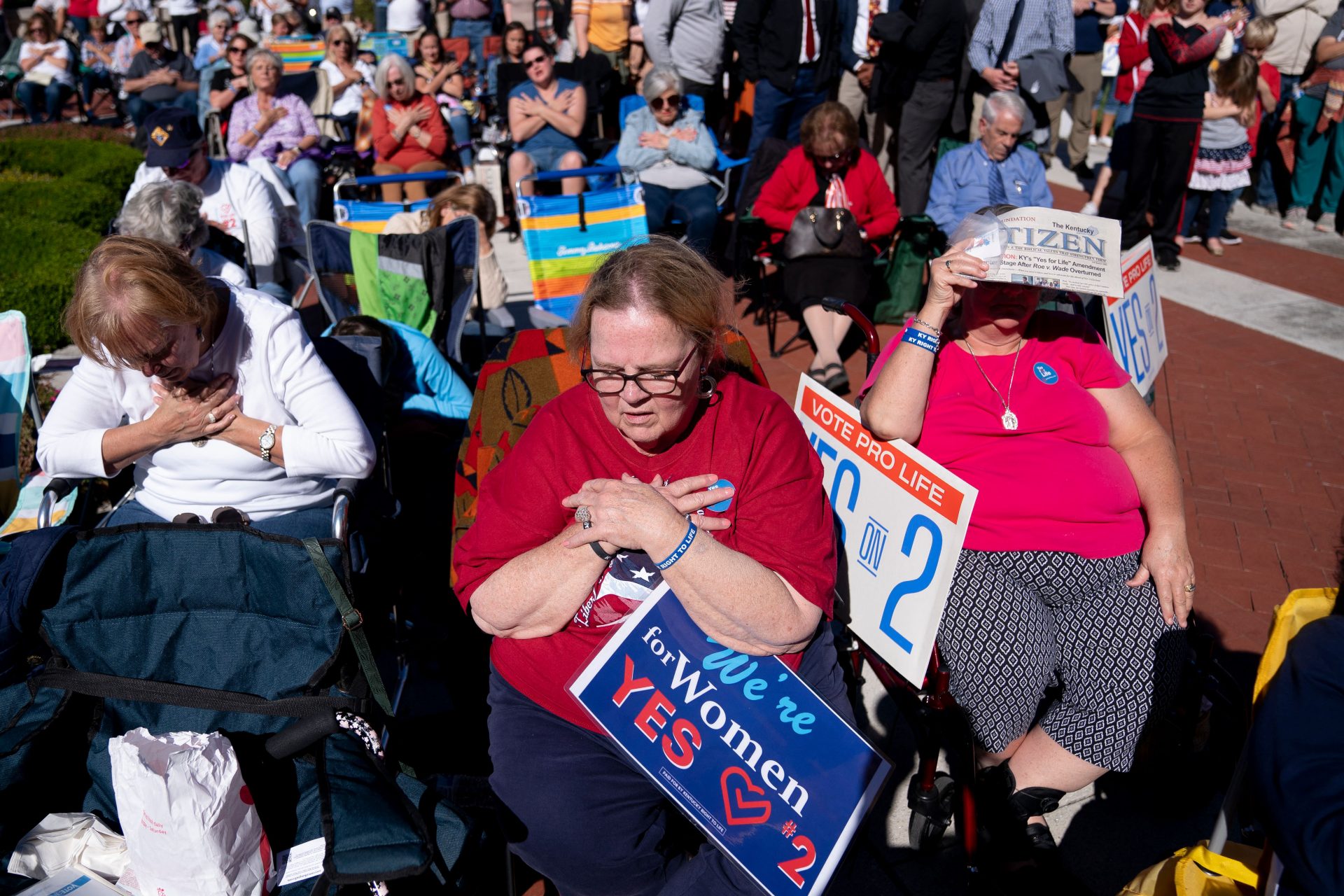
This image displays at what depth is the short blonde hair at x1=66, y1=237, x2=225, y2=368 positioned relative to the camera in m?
2.45

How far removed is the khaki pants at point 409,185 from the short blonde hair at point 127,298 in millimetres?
4756

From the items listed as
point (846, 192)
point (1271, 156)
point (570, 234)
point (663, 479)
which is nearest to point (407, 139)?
point (570, 234)

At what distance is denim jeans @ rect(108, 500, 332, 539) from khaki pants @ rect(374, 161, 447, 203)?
4578 millimetres

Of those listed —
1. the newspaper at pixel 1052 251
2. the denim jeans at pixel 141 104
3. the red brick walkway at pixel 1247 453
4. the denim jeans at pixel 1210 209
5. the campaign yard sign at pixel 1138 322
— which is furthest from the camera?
the denim jeans at pixel 141 104

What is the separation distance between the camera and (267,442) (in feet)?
9.00

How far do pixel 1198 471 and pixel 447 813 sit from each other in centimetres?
387

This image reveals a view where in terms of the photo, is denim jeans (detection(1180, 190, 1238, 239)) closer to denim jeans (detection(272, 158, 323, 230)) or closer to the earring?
denim jeans (detection(272, 158, 323, 230))

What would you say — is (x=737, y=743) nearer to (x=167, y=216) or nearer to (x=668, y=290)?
(x=668, y=290)

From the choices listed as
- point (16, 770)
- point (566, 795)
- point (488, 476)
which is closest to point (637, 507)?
point (488, 476)

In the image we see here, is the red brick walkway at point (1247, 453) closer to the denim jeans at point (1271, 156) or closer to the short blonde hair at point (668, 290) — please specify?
the short blonde hair at point (668, 290)

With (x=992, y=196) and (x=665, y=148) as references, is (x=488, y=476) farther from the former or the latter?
(x=665, y=148)

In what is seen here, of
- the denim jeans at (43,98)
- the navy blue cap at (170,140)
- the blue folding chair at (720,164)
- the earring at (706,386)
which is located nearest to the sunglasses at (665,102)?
the blue folding chair at (720,164)

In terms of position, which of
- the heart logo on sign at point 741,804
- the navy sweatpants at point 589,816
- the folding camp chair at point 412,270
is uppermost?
the folding camp chair at point 412,270

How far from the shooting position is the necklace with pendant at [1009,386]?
2.63 m
